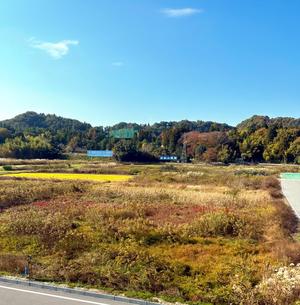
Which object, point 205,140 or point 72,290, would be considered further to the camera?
point 205,140

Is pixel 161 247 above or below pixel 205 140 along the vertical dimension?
below

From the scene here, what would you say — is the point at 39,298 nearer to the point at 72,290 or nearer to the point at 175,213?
the point at 72,290

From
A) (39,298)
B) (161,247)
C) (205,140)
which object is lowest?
(161,247)

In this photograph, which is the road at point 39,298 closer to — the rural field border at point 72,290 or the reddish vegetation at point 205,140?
the rural field border at point 72,290

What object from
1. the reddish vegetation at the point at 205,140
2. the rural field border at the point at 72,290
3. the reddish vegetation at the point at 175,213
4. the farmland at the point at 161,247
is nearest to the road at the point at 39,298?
the rural field border at the point at 72,290

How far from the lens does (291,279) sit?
822 centimetres

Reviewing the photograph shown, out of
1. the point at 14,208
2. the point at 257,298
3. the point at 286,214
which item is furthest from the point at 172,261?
the point at 14,208

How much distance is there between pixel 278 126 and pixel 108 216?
8638 centimetres

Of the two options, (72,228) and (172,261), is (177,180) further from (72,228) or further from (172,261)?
(172,261)

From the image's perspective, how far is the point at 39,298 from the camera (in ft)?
27.5

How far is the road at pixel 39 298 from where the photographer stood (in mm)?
8148

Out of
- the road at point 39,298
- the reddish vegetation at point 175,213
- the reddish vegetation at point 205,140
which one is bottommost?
the reddish vegetation at point 175,213

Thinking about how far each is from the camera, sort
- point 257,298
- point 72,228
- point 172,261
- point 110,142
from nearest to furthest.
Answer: point 257,298
point 172,261
point 72,228
point 110,142

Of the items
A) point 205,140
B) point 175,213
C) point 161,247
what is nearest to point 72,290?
point 161,247
